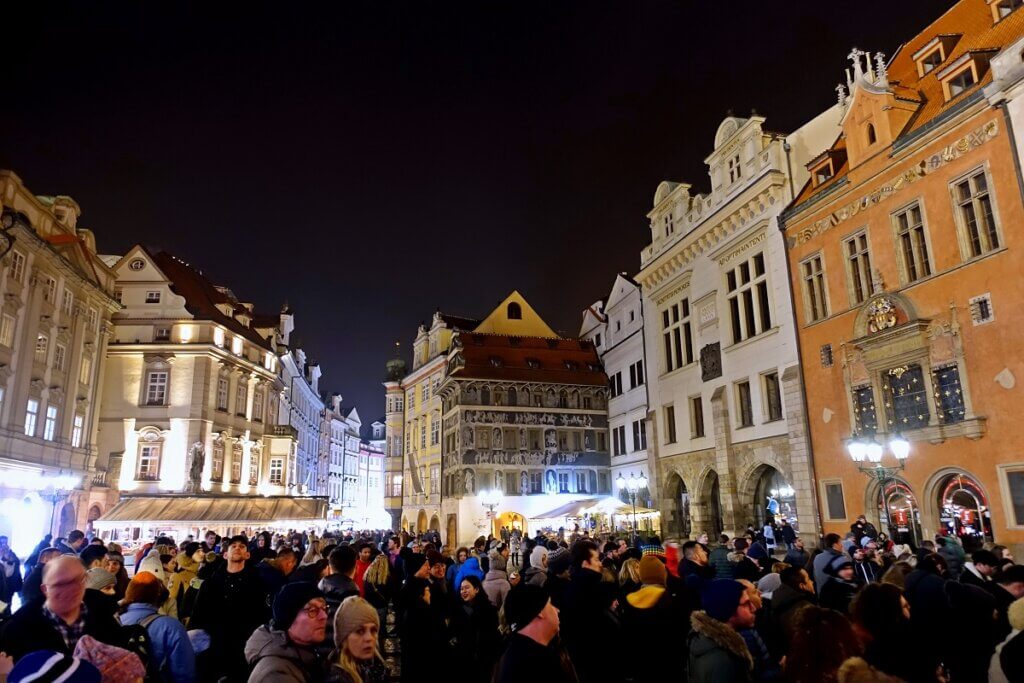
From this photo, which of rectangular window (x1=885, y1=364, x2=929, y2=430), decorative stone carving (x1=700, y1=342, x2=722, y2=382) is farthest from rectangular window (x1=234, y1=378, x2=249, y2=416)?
rectangular window (x1=885, y1=364, x2=929, y2=430)

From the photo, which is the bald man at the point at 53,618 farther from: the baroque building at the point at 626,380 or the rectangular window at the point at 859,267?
the baroque building at the point at 626,380

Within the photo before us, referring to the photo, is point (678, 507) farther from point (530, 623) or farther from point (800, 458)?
point (530, 623)

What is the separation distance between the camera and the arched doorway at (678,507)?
30.1 metres

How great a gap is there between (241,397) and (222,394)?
2209mm

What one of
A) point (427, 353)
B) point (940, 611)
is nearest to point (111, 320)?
point (427, 353)

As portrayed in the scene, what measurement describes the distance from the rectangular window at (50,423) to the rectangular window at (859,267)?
3249cm

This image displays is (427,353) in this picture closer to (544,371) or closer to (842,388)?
(544,371)

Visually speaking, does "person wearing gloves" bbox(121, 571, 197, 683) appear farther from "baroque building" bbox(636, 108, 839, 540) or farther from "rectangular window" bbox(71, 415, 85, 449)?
"rectangular window" bbox(71, 415, 85, 449)

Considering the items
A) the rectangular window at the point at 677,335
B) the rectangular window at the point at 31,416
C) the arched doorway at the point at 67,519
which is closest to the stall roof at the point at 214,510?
the arched doorway at the point at 67,519

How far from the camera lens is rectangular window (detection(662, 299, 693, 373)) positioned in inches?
1180

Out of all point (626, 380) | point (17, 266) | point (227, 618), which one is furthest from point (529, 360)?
point (227, 618)

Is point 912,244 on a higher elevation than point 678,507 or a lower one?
higher

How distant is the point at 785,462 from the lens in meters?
22.7

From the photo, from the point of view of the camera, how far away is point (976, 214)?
16562mm
